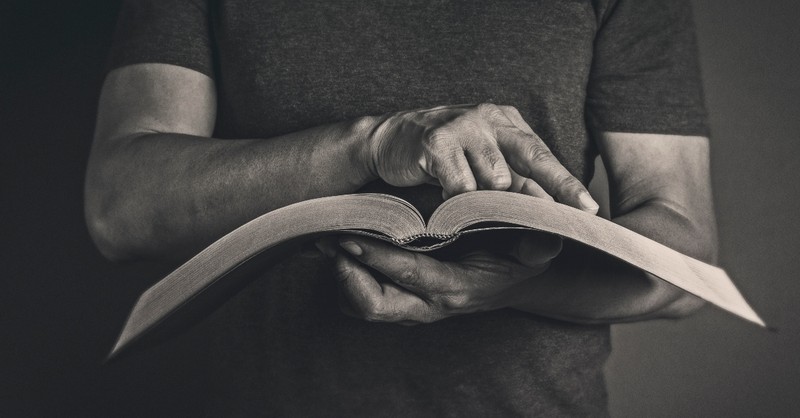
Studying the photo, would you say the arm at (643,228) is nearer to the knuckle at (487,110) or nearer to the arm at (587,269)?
the arm at (587,269)

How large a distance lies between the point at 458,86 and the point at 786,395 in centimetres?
132

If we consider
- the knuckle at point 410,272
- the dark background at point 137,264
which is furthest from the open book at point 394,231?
the dark background at point 137,264

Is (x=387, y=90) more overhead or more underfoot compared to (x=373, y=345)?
more overhead

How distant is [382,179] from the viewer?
2.94 feet

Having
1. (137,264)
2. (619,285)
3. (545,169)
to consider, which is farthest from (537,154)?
(137,264)

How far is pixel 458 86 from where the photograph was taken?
108cm

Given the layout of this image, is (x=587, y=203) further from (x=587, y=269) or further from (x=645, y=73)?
(x=645, y=73)

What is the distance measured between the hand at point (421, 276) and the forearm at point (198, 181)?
0.13 m

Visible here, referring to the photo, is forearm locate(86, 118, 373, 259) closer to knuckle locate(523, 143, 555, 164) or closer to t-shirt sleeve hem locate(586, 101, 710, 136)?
knuckle locate(523, 143, 555, 164)

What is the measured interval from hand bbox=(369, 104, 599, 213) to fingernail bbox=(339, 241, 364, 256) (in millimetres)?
102

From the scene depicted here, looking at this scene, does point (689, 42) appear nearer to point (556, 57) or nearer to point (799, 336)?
point (556, 57)

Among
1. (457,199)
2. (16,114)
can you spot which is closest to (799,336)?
(457,199)

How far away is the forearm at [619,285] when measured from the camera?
888 mm

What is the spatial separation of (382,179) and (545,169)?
0.28 m
